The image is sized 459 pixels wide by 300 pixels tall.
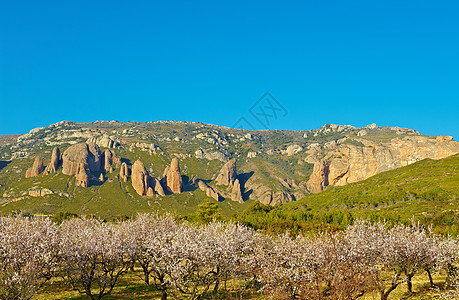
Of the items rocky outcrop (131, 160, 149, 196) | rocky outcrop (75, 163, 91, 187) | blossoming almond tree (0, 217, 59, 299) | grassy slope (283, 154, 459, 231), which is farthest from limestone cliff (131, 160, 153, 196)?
blossoming almond tree (0, 217, 59, 299)

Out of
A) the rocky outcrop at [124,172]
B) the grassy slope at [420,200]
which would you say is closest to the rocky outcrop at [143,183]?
the rocky outcrop at [124,172]

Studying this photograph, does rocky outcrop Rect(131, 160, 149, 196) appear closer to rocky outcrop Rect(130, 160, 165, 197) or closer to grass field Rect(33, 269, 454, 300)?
rocky outcrop Rect(130, 160, 165, 197)

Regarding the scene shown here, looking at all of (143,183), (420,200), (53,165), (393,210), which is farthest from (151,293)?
Result: (53,165)

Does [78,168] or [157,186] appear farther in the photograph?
[157,186]

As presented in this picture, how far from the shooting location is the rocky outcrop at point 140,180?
184m

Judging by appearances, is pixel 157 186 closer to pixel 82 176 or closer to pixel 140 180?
pixel 140 180

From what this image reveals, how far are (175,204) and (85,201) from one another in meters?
50.1

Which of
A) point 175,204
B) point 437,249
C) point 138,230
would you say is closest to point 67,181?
point 175,204

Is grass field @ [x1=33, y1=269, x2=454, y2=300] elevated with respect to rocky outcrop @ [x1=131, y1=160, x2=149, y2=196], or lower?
lower

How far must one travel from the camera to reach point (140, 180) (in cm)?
18575

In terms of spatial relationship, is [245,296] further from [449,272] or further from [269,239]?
[449,272]

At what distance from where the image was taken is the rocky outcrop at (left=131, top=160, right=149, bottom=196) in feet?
604

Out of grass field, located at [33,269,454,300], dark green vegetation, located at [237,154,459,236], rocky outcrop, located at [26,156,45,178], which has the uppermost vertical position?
rocky outcrop, located at [26,156,45,178]

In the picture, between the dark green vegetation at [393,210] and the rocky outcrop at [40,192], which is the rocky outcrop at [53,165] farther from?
the dark green vegetation at [393,210]
